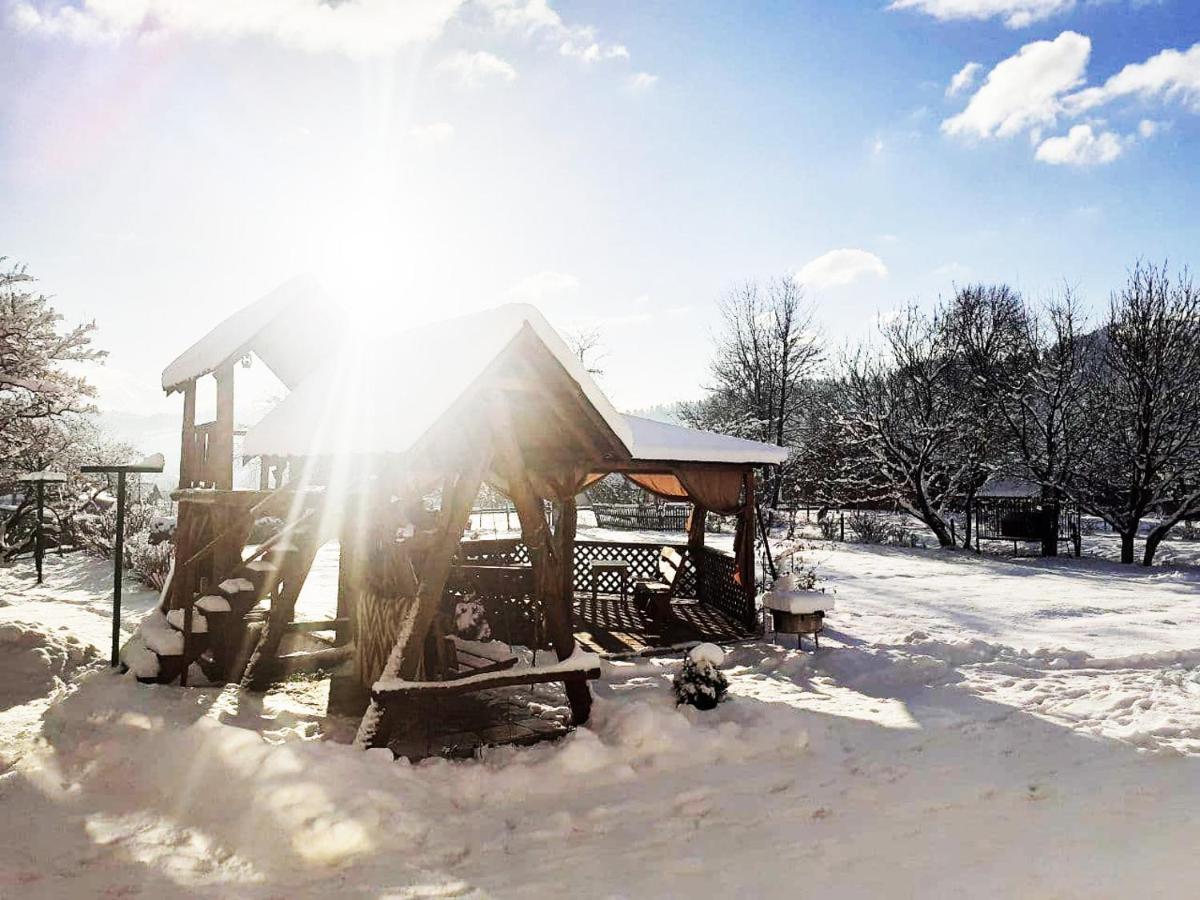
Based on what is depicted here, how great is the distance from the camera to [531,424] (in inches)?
249

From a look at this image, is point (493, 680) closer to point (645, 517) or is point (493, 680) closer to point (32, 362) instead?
point (32, 362)

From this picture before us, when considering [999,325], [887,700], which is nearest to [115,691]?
[887,700]

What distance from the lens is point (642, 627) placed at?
10.9 meters

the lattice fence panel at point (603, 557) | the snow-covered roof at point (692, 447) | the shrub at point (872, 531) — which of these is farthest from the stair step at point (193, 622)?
the shrub at point (872, 531)

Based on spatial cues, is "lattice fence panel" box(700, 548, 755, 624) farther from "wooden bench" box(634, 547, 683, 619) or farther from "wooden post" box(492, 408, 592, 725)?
"wooden post" box(492, 408, 592, 725)

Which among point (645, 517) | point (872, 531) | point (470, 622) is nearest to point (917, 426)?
point (872, 531)

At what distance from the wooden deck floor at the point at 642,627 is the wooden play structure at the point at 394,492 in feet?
1.38

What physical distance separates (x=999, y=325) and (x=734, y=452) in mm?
29428

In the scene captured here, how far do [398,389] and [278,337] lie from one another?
4.65 m

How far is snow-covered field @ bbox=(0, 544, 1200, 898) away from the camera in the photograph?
12.8ft

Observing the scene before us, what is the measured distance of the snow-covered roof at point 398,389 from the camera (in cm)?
541

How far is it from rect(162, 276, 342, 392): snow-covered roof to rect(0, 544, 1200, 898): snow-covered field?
3.66 m

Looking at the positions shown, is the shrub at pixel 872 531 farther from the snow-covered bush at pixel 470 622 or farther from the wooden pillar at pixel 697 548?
the snow-covered bush at pixel 470 622

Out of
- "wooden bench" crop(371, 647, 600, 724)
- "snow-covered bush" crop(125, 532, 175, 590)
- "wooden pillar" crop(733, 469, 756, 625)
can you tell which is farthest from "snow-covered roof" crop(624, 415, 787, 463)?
"snow-covered bush" crop(125, 532, 175, 590)
